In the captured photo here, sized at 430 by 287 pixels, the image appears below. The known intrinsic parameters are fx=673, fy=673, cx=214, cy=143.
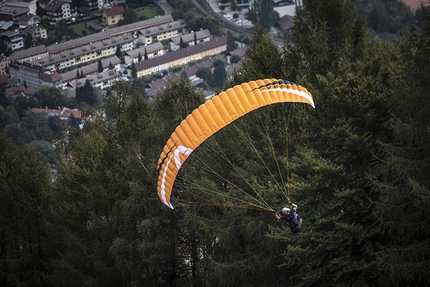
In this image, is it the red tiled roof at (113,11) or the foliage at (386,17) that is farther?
the red tiled roof at (113,11)

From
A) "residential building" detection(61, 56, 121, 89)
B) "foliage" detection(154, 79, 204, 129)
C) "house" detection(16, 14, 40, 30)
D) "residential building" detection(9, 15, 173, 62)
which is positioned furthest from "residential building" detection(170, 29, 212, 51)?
"foliage" detection(154, 79, 204, 129)

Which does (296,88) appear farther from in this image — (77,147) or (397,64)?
(77,147)

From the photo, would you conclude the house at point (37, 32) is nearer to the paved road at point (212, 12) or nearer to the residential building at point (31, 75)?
the residential building at point (31, 75)

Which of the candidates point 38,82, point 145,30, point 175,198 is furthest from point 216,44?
point 175,198

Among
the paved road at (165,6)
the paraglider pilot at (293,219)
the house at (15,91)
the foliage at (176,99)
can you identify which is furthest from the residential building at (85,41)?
the paraglider pilot at (293,219)

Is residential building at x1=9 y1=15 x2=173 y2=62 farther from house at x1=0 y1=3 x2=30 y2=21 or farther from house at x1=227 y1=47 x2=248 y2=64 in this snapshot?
house at x1=227 y1=47 x2=248 y2=64

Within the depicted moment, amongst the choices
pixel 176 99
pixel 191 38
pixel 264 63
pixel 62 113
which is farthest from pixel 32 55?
pixel 264 63

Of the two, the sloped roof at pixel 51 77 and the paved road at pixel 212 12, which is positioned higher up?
the paved road at pixel 212 12
